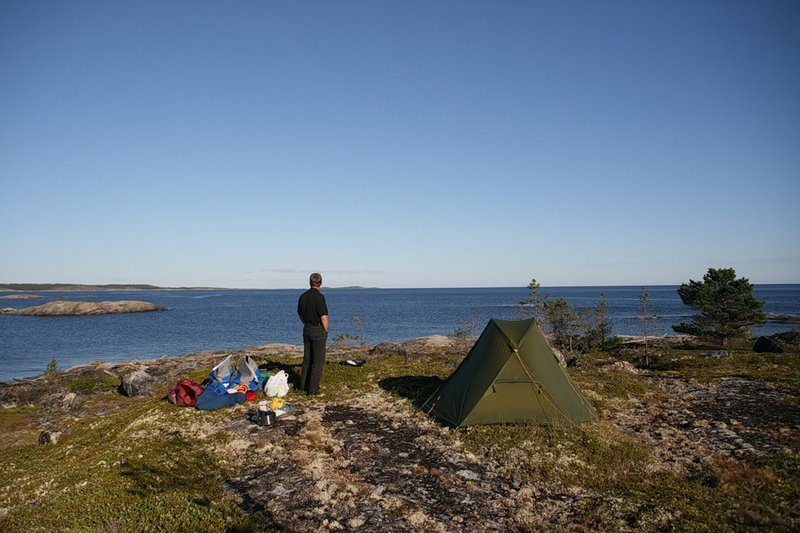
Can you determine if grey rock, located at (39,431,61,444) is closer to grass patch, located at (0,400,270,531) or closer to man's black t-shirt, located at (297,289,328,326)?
grass patch, located at (0,400,270,531)

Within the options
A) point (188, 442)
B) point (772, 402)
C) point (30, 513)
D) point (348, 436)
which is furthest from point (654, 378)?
point (30, 513)

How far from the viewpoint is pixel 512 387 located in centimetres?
1112

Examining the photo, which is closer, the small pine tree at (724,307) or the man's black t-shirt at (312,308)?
the man's black t-shirt at (312,308)

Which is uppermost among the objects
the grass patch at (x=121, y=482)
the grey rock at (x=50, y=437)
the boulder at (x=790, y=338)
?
the boulder at (x=790, y=338)

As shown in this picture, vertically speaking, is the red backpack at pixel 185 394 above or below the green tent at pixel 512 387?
below

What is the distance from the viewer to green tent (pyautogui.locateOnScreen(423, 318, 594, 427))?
35.6ft

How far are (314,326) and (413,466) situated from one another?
5687 mm

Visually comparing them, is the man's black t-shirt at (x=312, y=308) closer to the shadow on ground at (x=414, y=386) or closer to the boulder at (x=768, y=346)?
the shadow on ground at (x=414, y=386)

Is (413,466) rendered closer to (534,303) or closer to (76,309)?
(534,303)

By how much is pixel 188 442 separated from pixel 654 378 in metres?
14.0

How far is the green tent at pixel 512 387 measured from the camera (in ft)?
35.6

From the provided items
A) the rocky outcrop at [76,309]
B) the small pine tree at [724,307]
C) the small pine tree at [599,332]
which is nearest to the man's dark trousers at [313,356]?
the small pine tree at [599,332]

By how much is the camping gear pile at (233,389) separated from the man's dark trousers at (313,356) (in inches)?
24.2

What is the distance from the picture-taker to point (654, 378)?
1588cm
